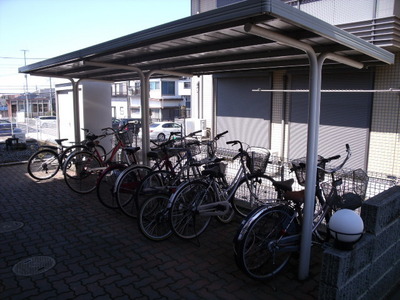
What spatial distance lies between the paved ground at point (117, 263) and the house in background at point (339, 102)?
3.35 meters

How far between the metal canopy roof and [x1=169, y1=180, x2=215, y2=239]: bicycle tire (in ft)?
5.60

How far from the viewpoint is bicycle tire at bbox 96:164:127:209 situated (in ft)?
17.1

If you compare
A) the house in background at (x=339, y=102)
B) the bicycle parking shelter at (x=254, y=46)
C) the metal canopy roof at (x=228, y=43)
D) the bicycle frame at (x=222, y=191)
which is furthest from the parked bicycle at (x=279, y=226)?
the house in background at (x=339, y=102)

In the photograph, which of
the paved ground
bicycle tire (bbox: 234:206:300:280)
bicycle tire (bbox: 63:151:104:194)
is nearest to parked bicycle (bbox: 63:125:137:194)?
bicycle tire (bbox: 63:151:104:194)

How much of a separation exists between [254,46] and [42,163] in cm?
523

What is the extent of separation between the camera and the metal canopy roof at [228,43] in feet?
8.16

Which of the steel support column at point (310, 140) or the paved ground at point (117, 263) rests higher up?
the steel support column at point (310, 140)

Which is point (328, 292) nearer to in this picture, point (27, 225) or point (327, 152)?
point (27, 225)

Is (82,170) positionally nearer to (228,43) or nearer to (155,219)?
(155,219)

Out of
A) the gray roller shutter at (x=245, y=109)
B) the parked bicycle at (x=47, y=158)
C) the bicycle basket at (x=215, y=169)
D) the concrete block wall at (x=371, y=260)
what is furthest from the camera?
the gray roller shutter at (x=245, y=109)

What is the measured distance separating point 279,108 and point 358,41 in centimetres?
658

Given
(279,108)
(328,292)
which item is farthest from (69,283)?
(279,108)

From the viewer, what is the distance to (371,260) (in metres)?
2.85

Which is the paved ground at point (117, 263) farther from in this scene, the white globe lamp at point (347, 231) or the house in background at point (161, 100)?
the house in background at point (161, 100)
